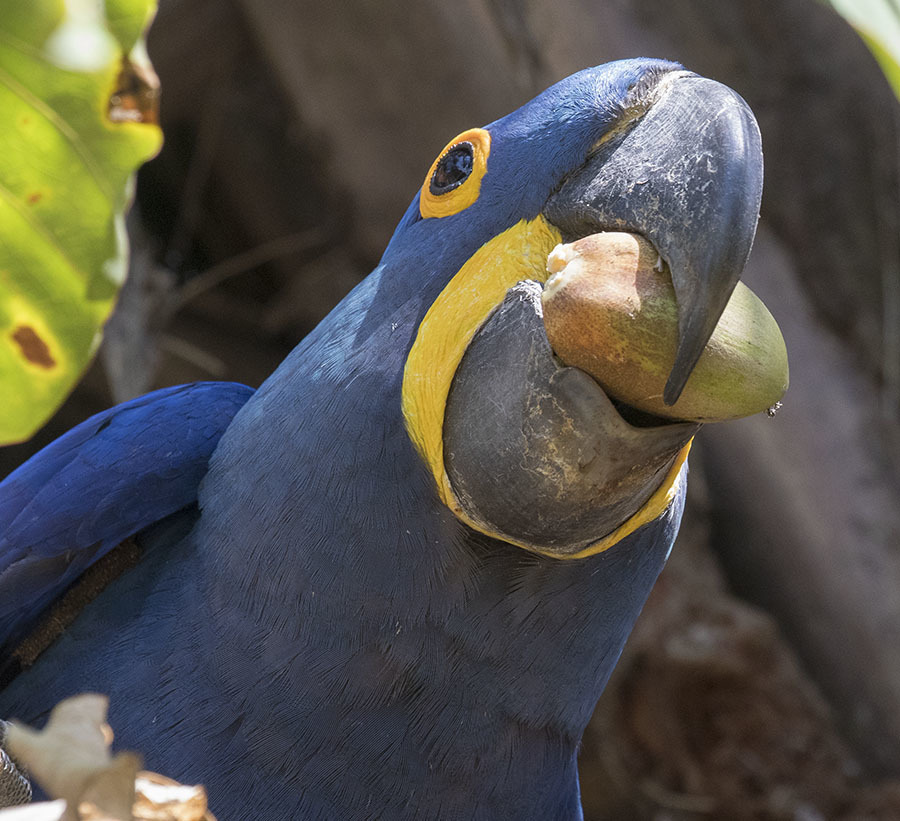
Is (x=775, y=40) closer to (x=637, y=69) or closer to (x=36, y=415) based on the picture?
(x=637, y=69)

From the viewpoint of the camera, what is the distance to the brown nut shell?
96cm

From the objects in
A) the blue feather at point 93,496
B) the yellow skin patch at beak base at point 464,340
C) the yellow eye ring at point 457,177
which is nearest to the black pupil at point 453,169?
the yellow eye ring at point 457,177

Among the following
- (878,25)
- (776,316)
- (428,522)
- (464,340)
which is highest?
(878,25)

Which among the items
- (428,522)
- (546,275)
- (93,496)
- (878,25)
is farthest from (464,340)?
(93,496)

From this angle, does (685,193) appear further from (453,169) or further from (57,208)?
(57,208)

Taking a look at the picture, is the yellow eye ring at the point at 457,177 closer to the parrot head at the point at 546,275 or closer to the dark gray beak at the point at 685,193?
the parrot head at the point at 546,275

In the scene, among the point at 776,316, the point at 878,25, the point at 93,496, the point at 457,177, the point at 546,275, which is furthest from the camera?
the point at 776,316

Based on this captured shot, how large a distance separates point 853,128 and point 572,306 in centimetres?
198

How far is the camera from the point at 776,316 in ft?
8.61

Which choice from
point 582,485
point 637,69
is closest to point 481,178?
point 637,69

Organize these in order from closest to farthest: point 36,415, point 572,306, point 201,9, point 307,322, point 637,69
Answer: point 572,306 < point 637,69 < point 36,415 < point 201,9 < point 307,322

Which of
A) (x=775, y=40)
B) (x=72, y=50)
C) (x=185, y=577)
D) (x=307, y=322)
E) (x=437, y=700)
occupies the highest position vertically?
(x=72, y=50)

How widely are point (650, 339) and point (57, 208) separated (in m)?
0.76

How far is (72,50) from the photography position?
1191 mm
